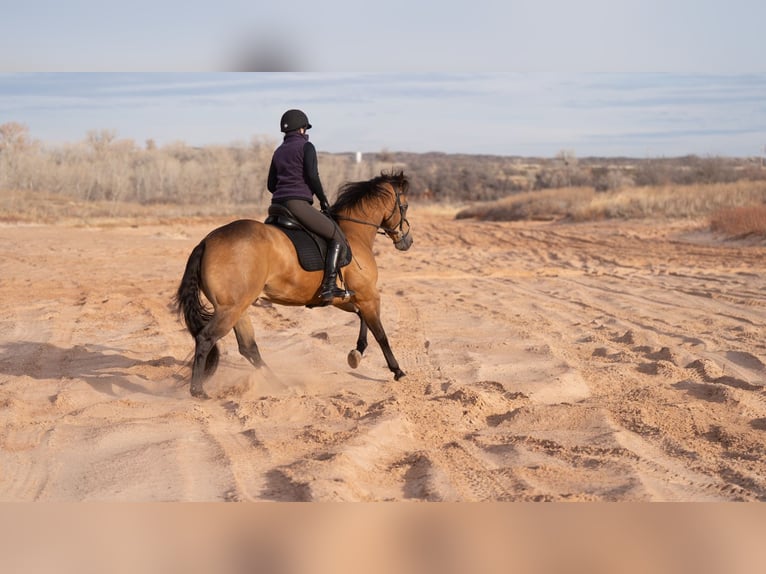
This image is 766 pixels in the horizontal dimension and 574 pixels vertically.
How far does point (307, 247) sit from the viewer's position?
785cm

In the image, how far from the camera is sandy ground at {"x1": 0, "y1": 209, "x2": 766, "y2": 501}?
5.00 m

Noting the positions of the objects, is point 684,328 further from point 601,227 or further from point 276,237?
point 601,227

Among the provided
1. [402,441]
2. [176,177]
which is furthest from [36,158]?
[402,441]

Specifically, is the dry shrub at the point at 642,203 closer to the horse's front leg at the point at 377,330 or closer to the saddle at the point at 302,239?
the horse's front leg at the point at 377,330

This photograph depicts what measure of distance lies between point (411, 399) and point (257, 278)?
5.79 ft

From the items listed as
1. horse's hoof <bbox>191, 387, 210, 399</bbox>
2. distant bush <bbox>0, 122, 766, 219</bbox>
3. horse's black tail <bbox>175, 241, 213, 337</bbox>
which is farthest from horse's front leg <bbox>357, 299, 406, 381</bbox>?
distant bush <bbox>0, 122, 766, 219</bbox>

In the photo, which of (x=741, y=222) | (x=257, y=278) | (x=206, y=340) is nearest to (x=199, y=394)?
(x=206, y=340)

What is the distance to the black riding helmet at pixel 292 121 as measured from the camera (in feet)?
24.8

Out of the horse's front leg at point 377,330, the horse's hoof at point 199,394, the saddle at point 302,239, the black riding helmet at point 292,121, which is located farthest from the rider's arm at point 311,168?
the horse's hoof at point 199,394

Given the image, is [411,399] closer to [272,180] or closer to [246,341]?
[246,341]

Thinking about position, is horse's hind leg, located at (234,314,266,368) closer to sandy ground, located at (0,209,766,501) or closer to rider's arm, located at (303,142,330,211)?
sandy ground, located at (0,209,766,501)

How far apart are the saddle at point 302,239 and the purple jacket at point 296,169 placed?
6.0 inches

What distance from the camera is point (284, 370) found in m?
8.84

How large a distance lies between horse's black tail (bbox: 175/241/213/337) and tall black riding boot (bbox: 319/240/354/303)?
1.17 m
